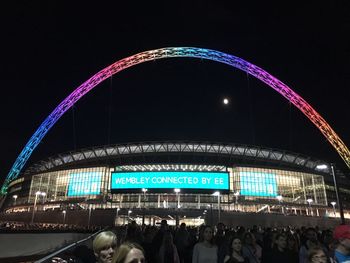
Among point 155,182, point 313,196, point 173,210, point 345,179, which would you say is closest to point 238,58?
point 155,182

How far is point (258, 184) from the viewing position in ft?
273

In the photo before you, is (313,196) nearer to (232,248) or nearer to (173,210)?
(173,210)

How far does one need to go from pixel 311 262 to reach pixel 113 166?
83.4 m

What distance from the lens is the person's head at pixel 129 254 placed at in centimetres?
259

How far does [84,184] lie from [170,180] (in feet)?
103

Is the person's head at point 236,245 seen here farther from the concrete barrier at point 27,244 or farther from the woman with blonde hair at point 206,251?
the concrete barrier at point 27,244

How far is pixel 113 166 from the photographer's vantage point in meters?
84.9

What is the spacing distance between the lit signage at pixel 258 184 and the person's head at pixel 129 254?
8264 cm

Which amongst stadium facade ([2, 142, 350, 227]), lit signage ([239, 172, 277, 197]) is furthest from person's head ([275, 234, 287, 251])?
lit signage ([239, 172, 277, 197])

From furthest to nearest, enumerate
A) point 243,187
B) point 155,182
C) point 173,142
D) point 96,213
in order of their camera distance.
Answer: point 173,142
point 243,187
point 96,213
point 155,182

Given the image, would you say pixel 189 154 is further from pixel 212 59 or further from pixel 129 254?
pixel 129 254

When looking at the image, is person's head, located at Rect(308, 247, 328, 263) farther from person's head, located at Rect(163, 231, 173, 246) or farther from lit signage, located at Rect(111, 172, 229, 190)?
lit signage, located at Rect(111, 172, 229, 190)

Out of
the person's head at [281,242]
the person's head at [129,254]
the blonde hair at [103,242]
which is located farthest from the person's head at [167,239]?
the person's head at [129,254]

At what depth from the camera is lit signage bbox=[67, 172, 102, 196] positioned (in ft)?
274
